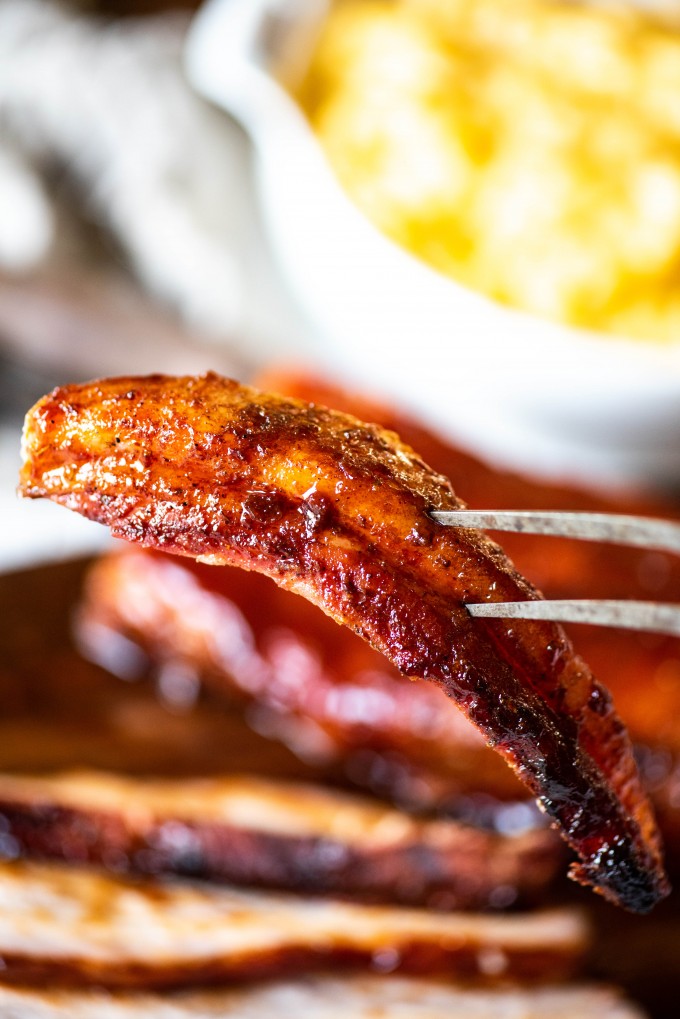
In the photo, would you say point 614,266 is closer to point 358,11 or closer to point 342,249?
point 342,249

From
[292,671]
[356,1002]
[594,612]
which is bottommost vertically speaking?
[356,1002]

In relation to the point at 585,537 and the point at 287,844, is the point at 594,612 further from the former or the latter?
the point at 287,844

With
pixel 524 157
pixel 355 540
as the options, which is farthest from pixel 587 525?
pixel 524 157

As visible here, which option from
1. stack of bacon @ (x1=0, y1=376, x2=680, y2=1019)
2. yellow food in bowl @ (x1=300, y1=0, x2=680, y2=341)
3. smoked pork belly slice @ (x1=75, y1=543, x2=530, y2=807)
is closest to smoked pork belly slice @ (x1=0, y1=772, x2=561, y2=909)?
stack of bacon @ (x1=0, y1=376, x2=680, y2=1019)

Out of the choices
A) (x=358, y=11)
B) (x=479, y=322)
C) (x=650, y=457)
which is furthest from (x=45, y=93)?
(x=650, y=457)

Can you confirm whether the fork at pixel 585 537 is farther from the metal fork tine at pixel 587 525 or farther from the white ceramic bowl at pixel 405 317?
the white ceramic bowl at pixel 405 317

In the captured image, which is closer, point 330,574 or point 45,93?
point 330,574
